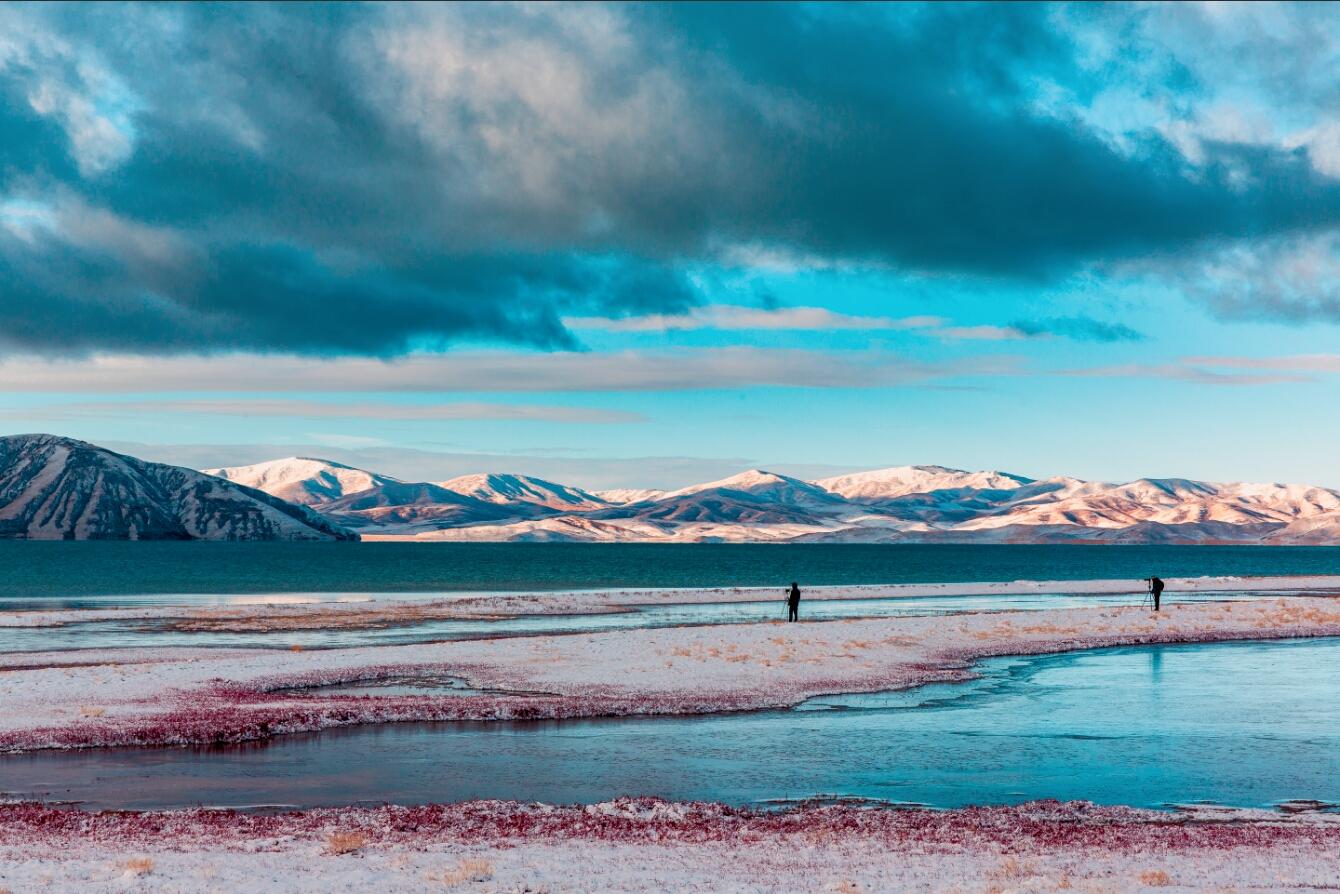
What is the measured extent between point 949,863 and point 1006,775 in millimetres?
9797

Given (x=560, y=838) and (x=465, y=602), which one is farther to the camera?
(x=465, y=602)

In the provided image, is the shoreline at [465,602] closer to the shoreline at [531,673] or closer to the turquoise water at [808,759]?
the shoreline at [531,673]

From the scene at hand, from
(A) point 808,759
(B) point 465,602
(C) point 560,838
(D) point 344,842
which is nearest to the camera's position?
(D) point 344,842

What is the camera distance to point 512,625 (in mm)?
Answer: 80000

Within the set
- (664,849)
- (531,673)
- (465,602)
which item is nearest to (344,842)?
(664,849)

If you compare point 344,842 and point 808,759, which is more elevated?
point 808,759

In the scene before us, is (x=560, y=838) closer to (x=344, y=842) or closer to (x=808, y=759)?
(x=344, y=842)

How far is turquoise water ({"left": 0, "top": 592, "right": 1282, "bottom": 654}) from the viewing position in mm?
66688

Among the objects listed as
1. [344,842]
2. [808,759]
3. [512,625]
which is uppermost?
[808,759]

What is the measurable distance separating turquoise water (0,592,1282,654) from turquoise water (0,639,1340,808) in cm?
3173

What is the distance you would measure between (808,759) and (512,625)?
165 ft

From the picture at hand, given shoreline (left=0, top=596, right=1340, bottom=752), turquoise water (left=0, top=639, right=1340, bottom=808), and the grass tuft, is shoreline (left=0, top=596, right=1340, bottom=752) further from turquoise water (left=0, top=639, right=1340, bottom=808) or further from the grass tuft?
the grass tuft

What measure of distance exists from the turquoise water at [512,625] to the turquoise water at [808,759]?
31725 mm

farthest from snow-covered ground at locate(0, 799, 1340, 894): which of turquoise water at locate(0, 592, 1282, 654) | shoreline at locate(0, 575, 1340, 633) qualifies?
shoreline at locate(0, 575, 1340, 633)
